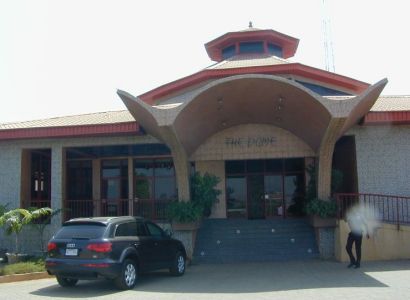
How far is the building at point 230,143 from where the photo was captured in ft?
51.2

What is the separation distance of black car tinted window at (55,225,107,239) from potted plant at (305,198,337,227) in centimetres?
838

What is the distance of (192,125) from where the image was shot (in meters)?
16.8

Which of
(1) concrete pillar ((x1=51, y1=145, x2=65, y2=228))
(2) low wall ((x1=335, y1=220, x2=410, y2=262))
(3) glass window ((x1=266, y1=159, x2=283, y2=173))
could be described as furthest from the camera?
(3) glass window ((x1=266, y1=159, x2=283, y2=173))

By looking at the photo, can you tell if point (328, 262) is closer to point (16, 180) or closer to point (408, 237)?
point (408, 237)

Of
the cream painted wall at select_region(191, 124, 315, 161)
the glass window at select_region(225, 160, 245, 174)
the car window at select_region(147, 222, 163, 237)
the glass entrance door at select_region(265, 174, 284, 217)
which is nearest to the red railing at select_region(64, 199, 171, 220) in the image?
the cream painted wall at select_region(191, 124, 315, 161)

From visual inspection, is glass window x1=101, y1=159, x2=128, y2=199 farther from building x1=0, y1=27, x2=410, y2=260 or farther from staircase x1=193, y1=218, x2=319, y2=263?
staircase x1=193, y1=218, x2=319, y2=263

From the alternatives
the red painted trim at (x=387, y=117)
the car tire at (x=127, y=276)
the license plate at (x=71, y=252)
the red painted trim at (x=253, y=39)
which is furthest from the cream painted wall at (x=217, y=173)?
the license plate at (x=71, y=252)

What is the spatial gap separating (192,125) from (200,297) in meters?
8.09

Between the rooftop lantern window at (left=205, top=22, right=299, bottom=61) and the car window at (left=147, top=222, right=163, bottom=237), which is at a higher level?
the rooftop lantern window at (left=205, top=22, right=299, bottom=61)

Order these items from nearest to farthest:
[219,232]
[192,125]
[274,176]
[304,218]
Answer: [192,125] → [219,232] → [304,218] → [274,176]

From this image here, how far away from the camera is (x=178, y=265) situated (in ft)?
42.7

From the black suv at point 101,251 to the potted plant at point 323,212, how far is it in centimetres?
681

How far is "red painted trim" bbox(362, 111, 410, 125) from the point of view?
55.2 ft

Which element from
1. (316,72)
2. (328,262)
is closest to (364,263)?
(328,262)
